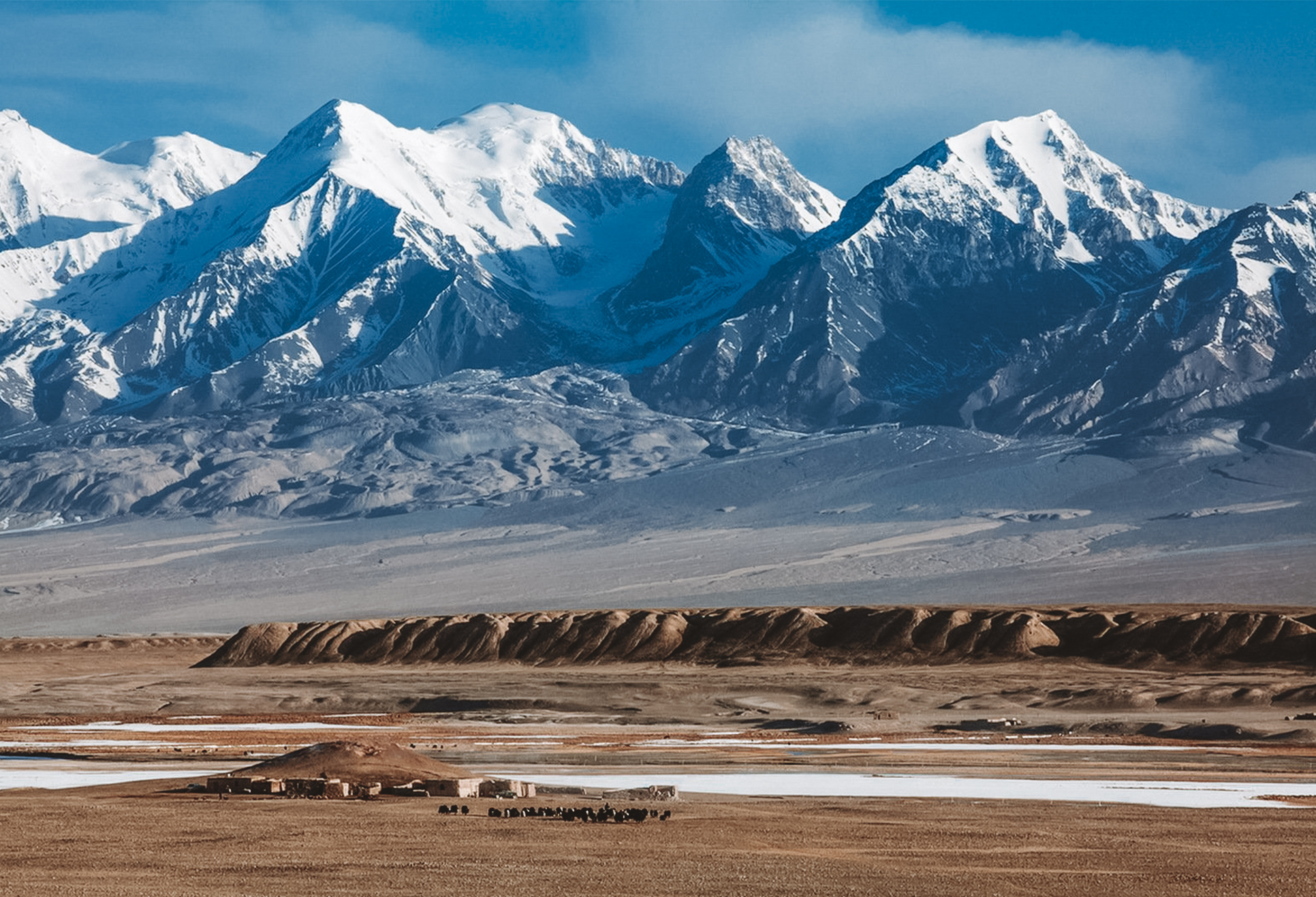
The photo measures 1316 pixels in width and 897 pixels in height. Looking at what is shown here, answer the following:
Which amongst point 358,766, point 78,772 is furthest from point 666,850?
point 78,772

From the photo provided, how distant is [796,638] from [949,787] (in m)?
66.0

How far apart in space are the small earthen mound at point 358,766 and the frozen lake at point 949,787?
3.47 metres

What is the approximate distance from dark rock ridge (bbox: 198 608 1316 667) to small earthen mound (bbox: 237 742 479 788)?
61024mm

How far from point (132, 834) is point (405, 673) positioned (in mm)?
72062

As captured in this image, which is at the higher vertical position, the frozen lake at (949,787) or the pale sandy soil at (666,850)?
the pale sandy soil at (666,850)

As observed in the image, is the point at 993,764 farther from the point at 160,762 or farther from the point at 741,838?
the point at 160,762

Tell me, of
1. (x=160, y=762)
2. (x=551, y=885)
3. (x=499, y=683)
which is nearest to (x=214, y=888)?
(x=551, y=885)

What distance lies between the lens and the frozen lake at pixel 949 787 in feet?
144

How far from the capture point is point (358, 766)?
47156 mm

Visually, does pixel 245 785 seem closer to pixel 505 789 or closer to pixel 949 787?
pixel 505 789

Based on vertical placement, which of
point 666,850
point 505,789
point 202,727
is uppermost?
point 666,850

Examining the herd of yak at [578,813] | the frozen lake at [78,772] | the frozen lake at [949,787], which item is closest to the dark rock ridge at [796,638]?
the frozen lake at [949,787]

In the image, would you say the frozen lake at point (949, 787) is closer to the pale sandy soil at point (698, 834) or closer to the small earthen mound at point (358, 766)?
the pale sandy soil at point (698, 834)

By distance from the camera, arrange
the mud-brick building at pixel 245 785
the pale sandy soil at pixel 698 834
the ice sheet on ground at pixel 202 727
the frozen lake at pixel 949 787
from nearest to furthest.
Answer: the pale sandy soil at pixel 698 834 < the frozen lake at pixel 949 787 < the mud-brick building at pixel 245 785 < the ice sheet on ground at pixel 202 727
